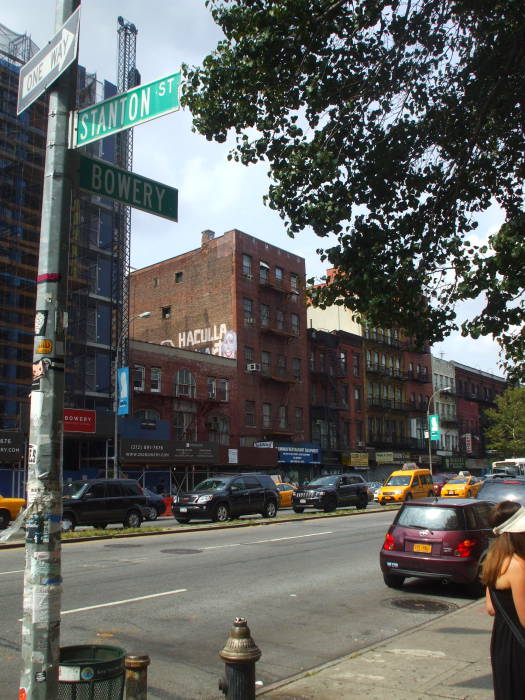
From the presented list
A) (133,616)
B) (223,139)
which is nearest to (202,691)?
(133,616)

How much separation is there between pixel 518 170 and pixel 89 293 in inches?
1384

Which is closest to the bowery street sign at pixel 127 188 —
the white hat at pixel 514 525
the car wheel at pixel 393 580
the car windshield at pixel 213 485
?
the white hat at pixel 514 525

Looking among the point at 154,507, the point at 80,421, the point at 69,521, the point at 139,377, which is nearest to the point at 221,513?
the point at 154,507

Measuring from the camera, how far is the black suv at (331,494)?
3055 centimetres

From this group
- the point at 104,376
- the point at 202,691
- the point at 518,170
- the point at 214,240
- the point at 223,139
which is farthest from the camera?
the point at 214,240

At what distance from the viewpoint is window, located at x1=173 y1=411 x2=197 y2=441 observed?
44.4 meters

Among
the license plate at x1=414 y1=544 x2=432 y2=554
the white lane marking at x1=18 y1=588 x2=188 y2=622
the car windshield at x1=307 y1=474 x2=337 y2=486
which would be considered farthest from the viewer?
the car windshield at x1=307 y1=474 x2=337 y2=486

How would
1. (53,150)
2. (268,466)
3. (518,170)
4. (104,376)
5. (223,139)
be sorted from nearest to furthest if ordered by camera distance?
1. (53,150)
2. (223,139)
3. (518,170)
4. (104,376)
5. (268,466)

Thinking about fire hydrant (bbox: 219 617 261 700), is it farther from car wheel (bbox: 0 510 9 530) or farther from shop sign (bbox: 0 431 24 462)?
shop sign (bbox: 0 431 24 462)

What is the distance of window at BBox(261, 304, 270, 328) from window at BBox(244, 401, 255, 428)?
253 inches

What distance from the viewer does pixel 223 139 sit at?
11000 mm

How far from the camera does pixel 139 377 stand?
42.3 meters

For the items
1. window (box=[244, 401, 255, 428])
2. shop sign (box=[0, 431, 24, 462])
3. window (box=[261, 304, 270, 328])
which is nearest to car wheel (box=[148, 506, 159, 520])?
shop sign (box=[0, 431, 24, 462])

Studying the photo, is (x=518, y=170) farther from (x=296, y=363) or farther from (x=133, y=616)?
(x=296, y=363)
